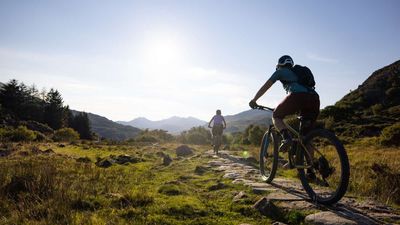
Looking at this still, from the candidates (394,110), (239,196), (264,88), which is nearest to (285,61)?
(264,88)

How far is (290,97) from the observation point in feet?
18.7

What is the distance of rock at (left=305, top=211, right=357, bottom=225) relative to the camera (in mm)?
3893

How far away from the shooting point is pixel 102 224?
406cm

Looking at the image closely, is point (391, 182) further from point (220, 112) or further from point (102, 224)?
point (220, 112)

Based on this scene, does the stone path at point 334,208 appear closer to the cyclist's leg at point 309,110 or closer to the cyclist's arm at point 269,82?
the cyclist's leg at point 309,110

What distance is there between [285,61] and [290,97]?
81 cm

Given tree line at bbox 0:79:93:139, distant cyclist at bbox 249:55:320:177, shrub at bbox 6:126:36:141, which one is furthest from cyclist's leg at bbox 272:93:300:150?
tree line at bbox 0:79:93:139

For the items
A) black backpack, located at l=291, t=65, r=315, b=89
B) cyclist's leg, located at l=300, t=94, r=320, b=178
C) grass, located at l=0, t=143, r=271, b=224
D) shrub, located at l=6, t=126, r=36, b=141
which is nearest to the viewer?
grass, located at l=0, t=143, r=271, b=224

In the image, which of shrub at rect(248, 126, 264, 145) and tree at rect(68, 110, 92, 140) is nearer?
shrub at rect(248, 126, 264, 145)

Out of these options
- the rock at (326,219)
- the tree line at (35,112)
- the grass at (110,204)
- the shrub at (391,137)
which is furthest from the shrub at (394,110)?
the rock at (326,219)

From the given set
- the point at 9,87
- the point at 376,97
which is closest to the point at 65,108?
the point at 9,87

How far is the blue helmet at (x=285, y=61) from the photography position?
6.10 m

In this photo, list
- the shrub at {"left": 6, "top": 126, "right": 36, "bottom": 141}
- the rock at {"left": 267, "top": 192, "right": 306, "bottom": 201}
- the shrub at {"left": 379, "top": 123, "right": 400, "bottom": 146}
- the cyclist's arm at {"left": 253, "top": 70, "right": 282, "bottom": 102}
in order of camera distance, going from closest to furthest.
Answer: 1. the rock at {"left": 267, "top": 192, "right": 306, "bottom": 201}
2. the cyclist's arm at {"left": 253, "top": 70, "right": 282, "bottom": 102}
3. the shrub at {"left": 6, "top": 126, "right": 36, "bottom": 141}
4. the shrub at {"left": 379, "top": 123, "right": 400, "bottom": 146}

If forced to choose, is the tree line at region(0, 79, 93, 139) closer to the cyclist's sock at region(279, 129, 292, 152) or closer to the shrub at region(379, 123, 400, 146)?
the shrub at region(379, 123, 400, 146)
